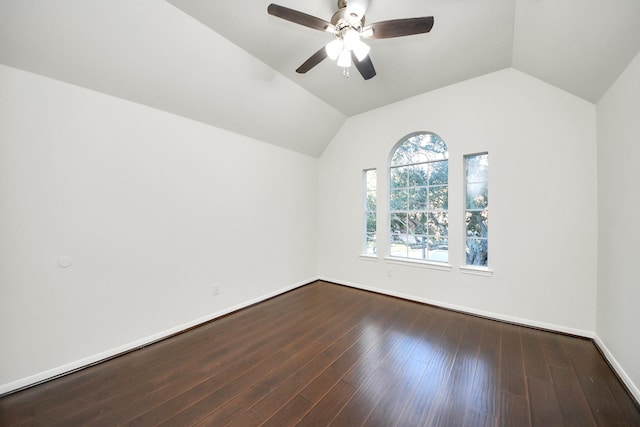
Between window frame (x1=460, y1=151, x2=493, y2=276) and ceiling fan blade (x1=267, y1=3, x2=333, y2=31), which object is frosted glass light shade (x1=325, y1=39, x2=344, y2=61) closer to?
ceiling fan blade (x1=267, y1=3, x2=333, y2=31)

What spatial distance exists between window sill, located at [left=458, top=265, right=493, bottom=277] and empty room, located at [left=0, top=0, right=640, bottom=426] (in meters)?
0.03

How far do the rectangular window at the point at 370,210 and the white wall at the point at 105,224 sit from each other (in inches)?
80.6

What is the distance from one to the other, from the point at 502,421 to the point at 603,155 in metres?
2.60

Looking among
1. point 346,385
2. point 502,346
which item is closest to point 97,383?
point 346,385

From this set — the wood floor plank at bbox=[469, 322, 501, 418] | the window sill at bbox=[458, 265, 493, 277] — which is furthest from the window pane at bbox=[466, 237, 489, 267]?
the wood floor plank at bbox=[469, 322, 501, 418]

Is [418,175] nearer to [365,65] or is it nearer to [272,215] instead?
[365,65]

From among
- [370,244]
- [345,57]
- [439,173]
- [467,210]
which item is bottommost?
[370,244]

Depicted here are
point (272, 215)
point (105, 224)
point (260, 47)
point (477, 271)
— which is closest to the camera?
point (105, 224)

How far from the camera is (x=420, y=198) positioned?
3.59m

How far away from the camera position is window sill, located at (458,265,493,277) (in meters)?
2.88

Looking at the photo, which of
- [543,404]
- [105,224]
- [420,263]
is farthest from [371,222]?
[105,224]

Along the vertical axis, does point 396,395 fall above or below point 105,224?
below

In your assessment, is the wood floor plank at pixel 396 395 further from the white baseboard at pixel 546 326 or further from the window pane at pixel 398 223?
the window pane at pixel 398 223

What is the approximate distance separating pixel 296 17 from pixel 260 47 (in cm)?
92
